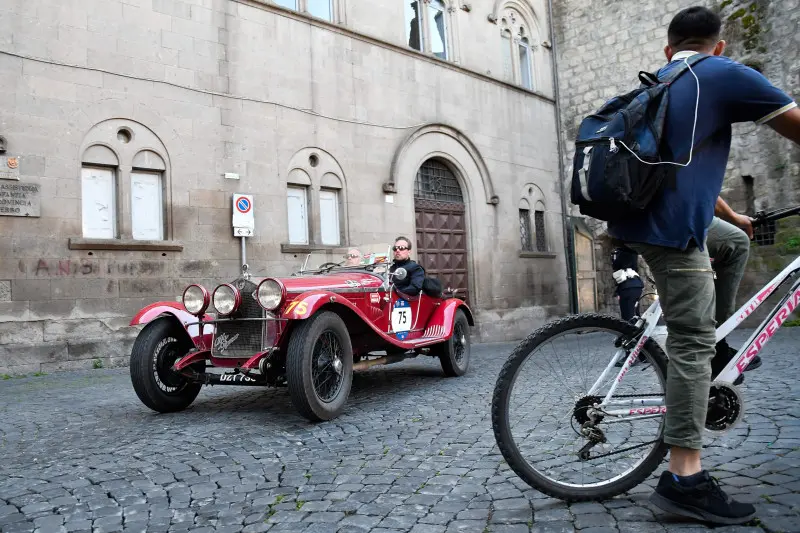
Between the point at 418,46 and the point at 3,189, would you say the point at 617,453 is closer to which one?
the point at 3,189

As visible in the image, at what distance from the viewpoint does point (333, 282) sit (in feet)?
17.4

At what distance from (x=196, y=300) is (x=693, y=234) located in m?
3.75

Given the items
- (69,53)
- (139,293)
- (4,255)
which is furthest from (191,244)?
(69,53)

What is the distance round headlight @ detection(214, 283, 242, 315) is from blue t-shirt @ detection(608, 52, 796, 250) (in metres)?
3.22

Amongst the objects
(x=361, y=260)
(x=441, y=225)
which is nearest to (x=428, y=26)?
(x=441, y=225)

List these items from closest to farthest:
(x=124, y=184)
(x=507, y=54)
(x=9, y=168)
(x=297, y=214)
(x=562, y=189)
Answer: (x=9, y=168) → (x=124, y=184) → (x=297, y=214) → (x=507, y=54) → (x=562, y=189)

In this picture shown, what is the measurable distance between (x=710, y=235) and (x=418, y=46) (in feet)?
38.6

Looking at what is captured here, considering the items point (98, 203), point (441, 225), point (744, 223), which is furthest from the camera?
point (441, 225)

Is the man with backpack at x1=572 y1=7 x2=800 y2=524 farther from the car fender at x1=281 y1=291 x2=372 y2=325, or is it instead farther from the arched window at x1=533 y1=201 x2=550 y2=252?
the arched window at x1=533 y1=201 x2=550 y2=252

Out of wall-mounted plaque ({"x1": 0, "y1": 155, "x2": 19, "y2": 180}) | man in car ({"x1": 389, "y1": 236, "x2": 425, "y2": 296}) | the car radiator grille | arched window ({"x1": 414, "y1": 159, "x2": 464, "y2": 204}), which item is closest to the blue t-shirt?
the car radiator grille

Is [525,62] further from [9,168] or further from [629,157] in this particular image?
[629,157]

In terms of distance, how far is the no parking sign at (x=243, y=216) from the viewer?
9.91 metres

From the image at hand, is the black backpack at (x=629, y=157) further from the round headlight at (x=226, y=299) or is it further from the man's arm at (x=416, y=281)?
the man's arm at (x=416, y=281)

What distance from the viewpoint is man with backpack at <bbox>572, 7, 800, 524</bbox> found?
2246mm
